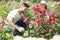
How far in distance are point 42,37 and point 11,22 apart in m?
0.84

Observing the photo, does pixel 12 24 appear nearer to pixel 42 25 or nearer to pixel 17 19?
pixel 17 19

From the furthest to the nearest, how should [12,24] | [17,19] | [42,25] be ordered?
[42,25]
[17,19]
[12,24]

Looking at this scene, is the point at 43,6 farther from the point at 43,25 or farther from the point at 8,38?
the point at 8,38

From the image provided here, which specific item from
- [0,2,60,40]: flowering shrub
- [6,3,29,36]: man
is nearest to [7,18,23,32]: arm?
[6,3,29,36]: man

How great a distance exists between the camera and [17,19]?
6.72 metres

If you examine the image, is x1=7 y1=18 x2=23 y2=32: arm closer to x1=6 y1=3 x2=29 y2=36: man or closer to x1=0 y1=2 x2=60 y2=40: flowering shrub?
x1=6 y1=3 x2=29 y2=36: man

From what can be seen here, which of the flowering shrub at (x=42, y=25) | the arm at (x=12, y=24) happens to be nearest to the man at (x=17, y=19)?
the arm at (x=12, y=24)

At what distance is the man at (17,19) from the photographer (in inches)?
258

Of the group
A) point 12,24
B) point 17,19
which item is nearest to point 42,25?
point 17,19

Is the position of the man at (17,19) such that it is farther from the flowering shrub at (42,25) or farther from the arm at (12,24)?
the flowering shrub at (42,25)

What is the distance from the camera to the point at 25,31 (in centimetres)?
689

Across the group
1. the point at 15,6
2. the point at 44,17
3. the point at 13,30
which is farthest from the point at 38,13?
the point at 15,6

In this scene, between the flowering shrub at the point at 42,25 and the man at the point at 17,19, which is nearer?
the man at the point at 17,19

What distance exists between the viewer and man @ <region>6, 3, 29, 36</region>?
6541 millimetres
